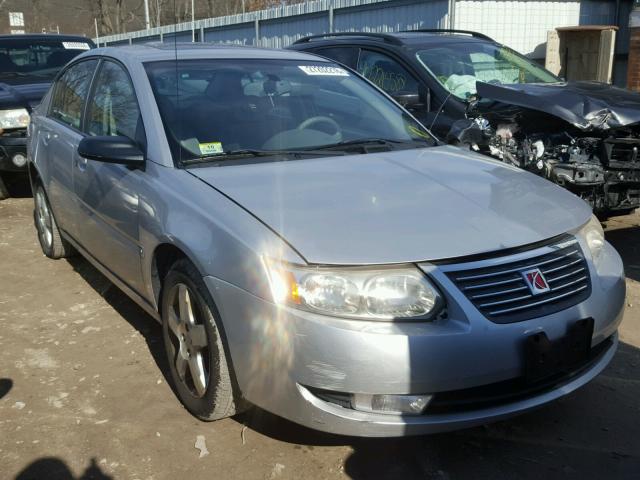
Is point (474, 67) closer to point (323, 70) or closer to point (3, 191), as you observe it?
point (323, 70)

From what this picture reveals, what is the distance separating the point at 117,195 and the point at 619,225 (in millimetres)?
4703

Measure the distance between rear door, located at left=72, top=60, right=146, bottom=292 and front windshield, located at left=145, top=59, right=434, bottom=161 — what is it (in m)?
0.24

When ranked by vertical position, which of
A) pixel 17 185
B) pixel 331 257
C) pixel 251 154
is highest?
pixel 251 154

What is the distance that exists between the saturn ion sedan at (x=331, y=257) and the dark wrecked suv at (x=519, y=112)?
1.45 m

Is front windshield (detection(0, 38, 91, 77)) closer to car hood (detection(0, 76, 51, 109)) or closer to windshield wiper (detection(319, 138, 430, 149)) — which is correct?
car hood (detection(0, 76, 51, 109))

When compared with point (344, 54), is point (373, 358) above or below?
below

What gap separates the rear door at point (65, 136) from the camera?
14.3 ft

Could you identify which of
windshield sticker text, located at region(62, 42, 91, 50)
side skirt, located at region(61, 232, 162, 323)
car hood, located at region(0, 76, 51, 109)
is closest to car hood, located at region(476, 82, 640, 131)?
side skirt, located at region(61, 232, 162, 323)

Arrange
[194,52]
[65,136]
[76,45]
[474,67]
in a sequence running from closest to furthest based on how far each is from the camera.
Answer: [194,52] → [65,136] → [474,67] → [76,45]

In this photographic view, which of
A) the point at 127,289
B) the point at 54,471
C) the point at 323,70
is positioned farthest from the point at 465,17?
the point at 54,471

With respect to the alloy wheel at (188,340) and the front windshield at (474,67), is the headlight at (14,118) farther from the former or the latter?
the alloy wheel at (188,340)

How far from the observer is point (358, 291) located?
7.84ft

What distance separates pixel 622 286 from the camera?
2936 millimetres

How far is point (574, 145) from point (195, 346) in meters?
3.43
